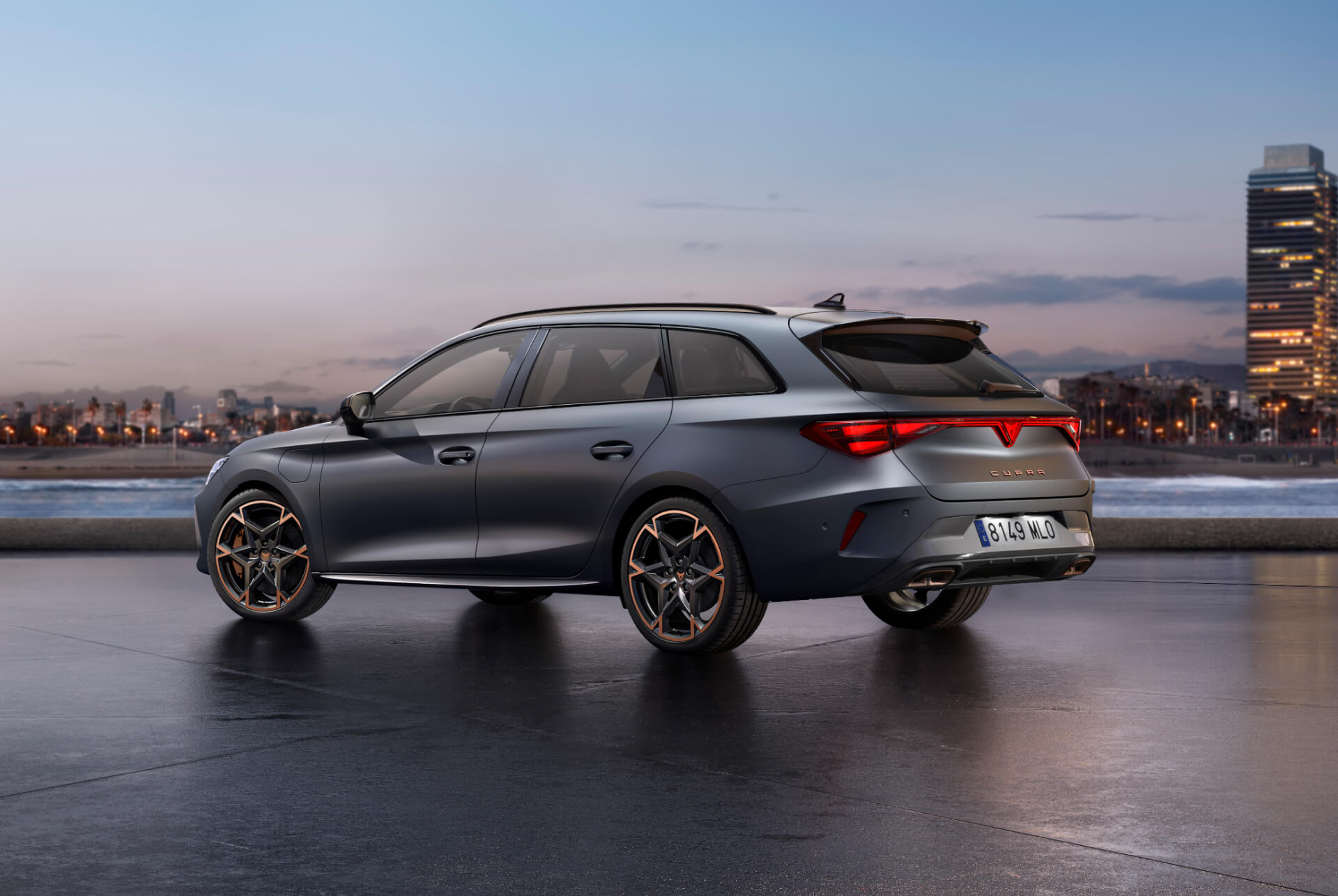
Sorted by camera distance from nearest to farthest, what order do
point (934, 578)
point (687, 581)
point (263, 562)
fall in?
point (934, 578) → point (687, 581) → point (263, 562)

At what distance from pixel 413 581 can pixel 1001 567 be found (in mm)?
3507

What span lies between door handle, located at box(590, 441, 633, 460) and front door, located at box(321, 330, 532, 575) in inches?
34.4

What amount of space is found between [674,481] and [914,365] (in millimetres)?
1377

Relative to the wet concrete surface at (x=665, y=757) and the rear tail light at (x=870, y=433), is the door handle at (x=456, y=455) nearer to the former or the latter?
the wet concrete surface at (x=665, y=757)

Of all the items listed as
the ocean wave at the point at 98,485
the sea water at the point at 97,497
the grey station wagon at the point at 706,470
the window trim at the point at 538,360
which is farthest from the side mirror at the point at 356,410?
the ocean wave at the point at 98,485

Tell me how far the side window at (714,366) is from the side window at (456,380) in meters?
1.17

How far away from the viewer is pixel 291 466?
9.77 meters

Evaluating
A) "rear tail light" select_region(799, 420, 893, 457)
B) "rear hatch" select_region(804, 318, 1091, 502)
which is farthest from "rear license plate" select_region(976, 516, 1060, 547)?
"rear tail light" select_region(799, 420, 893, 457)

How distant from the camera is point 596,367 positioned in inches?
339

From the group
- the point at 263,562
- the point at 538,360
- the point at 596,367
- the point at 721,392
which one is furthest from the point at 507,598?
the point at 721,392

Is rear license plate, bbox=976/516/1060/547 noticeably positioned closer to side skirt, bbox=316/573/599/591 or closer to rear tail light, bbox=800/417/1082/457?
rear tail light, bbox=800/417/1082/457

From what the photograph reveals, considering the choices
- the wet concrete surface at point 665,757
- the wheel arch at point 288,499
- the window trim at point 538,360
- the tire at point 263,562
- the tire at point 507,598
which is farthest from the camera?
the tire at point 507,598

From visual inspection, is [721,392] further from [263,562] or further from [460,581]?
[263,562]

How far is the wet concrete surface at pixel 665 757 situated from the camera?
407 cm
